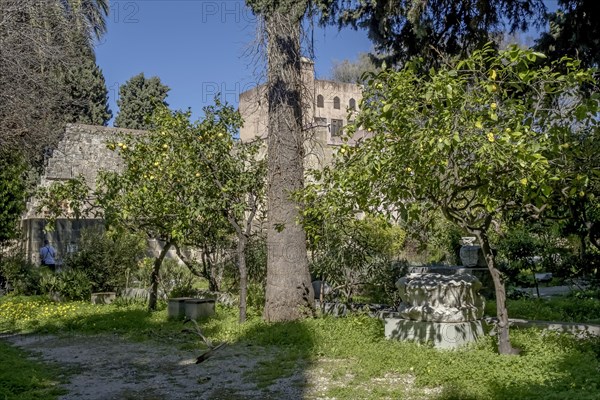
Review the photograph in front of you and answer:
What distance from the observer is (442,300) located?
6.87 metres

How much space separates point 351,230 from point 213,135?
265 cm

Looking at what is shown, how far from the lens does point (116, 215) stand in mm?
9953

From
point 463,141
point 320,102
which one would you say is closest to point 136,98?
point 320,102

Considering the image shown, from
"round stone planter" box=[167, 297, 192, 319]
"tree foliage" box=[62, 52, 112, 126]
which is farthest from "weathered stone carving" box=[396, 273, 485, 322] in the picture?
"tree foliage" box=[62, 52, 112, 126]

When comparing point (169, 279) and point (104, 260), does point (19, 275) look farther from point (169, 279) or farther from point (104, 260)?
point (169, 279)

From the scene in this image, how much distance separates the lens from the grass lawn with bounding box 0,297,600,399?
4957 millimetres

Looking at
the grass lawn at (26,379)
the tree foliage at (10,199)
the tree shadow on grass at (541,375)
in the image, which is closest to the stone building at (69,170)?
the tree foliage at (10,199)

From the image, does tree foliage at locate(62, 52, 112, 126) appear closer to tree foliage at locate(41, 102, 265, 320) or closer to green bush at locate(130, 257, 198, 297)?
green bush at locate(130, 257, 198, 297)

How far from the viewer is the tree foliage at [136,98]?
35812 millimetres

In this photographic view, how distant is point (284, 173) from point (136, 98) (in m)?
29.8

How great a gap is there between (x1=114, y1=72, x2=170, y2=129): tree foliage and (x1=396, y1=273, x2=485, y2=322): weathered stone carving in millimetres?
30310

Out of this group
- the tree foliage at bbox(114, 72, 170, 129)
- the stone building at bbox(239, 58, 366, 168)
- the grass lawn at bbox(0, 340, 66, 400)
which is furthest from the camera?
the tree foliage at bbox(114, 72, 170, 129)

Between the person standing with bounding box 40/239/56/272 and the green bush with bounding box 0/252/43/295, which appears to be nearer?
the green bush with bounding box 0/252/43/295

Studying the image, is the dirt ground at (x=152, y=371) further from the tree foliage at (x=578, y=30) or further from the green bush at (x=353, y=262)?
the tree foliage at (x=578, y=30)
